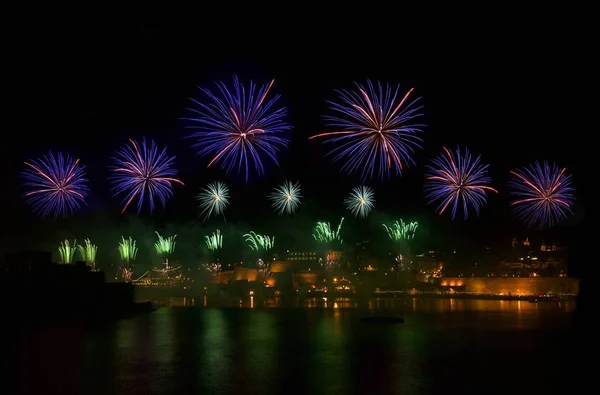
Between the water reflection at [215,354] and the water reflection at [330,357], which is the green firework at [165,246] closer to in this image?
the water reflection at [215,354]

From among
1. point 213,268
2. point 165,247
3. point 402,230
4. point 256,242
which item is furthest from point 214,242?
point 402,230

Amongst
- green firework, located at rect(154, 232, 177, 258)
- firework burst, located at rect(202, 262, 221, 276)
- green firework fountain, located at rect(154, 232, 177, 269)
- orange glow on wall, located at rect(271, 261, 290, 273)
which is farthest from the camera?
firework burst, located at rect(202, 262, 221, 276)

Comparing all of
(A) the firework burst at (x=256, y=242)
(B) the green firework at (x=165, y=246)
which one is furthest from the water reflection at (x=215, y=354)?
(A) the firework burst at (x=256, y=242)

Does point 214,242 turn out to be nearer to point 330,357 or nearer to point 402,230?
point 402,230

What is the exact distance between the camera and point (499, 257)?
84062 millimetres

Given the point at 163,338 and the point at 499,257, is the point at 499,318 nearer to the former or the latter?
the point at 163,338

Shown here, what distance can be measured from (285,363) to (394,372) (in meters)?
3.93

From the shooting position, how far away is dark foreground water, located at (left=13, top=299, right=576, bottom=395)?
16359mm

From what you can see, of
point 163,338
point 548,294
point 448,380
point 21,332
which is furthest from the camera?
point 548,294

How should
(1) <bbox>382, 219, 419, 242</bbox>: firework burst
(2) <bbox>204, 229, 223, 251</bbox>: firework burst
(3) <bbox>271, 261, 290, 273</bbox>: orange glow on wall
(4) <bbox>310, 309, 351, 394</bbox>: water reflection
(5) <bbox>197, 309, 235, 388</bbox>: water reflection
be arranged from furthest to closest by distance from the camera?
(2) <bbox>204, 229, 223, 251</bbox>: firework burst → (3) <bbox>271, 261, 290, 273</bbox>: orange glow on wall → (1) <bbox>382, 219, 419, 242</bbox>: firework burst → (5) <bbox>197, 309, 235, 388</bbox>: water reflection → (4) <bbox>310, 309, 351, 394</bbox>: water reflection

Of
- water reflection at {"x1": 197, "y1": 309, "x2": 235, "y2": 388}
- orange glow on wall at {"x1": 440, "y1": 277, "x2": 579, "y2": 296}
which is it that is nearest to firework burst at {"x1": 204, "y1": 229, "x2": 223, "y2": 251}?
orange glow on wall at {"x1": 440, "y1": 277, "x2": 579, "y2": 296}

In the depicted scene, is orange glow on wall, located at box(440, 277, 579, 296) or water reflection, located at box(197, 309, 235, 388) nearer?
water reflection, located at box(197, 309, 235, 388)

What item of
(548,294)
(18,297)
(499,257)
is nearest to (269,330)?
(18,297)

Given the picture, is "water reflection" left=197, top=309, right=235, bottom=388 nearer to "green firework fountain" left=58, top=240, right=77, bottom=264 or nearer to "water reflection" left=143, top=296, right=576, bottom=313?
"water reflection" left=143, top=296, right=576, bottom=313
